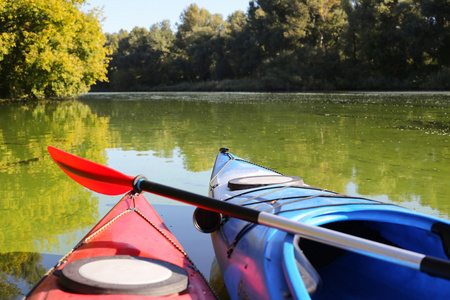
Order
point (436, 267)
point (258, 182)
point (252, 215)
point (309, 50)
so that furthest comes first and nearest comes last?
point (309, 50)
point (258, 182)
point (252, 215)
point (436, 267)

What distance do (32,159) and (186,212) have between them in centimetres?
292

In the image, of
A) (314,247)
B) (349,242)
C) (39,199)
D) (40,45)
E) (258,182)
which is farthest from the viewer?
(40,45)

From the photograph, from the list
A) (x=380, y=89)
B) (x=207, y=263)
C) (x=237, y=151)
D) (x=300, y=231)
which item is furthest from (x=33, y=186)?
(x=380, y=89)

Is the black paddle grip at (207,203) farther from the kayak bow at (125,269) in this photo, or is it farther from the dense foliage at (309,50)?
the dense foliage at (309,50)

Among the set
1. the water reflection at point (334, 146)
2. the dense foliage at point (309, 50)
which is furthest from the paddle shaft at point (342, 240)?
the dense foliage at point (309, 50)

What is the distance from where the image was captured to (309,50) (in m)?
35.4

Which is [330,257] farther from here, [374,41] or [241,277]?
[374,41]

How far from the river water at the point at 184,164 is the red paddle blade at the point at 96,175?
37 cm

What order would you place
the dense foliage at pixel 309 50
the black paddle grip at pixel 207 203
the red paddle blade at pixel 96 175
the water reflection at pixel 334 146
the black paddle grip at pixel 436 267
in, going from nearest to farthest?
the black paddle grip at pixel 436 267 → the black paddle grip at pixel 207 203 → the red paddle blade at pixel 96 175 → the water reflection at pixel 334 146 → the dense foliage at pixel 309 50

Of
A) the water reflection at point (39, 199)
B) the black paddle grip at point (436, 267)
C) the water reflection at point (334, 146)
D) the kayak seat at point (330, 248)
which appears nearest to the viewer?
the black paddle grip at point (436, 267)

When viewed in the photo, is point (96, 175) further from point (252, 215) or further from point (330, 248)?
point (330, 248)

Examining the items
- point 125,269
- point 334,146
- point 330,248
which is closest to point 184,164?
point 334,146

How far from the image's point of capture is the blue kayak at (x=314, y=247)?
1668 mm

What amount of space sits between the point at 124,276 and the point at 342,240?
83 cm
